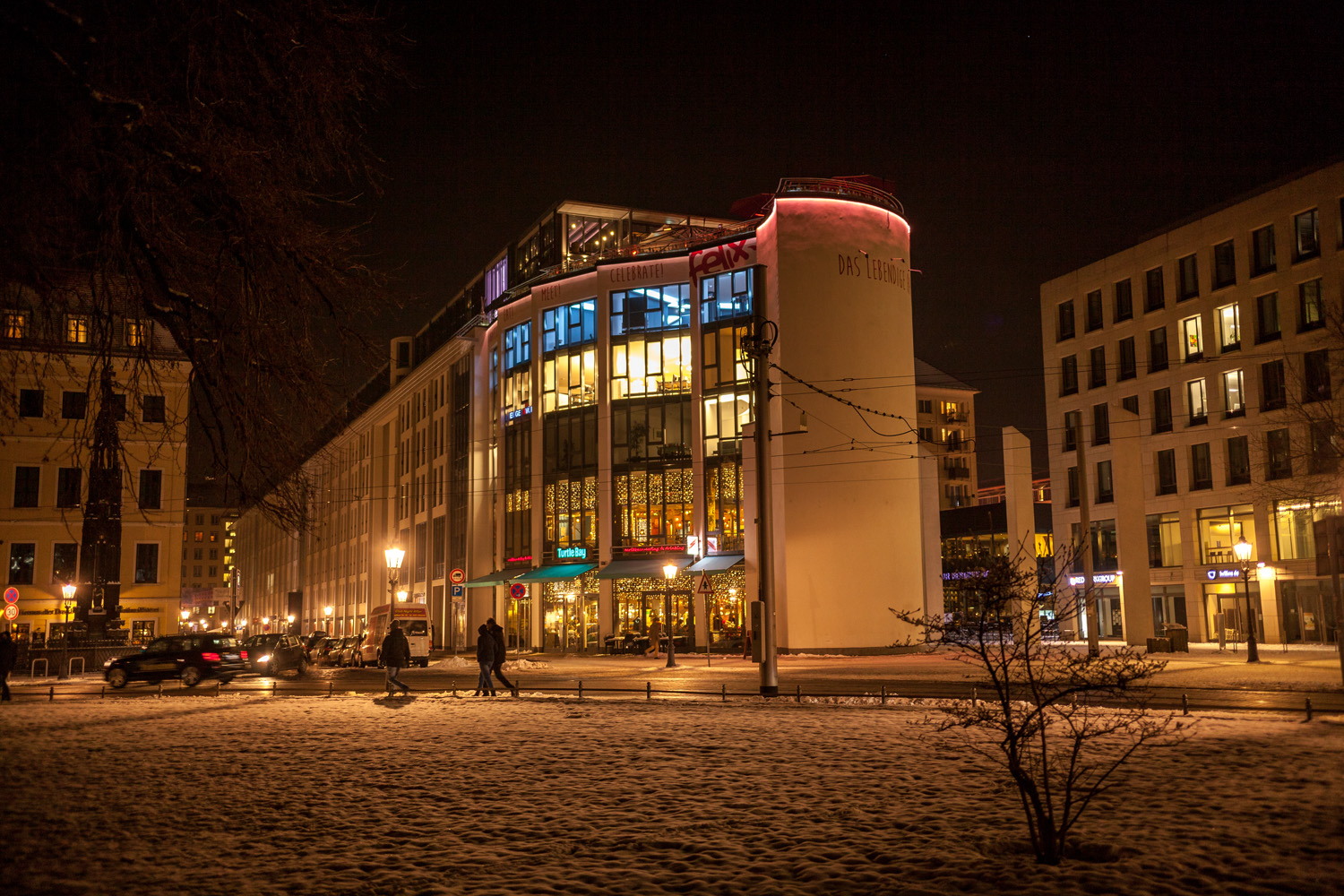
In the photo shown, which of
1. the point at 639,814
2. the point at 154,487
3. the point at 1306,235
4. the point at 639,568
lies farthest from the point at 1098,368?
the point at 639,814

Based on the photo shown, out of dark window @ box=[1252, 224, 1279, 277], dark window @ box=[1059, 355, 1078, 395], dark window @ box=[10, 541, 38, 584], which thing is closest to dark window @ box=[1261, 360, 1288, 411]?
dark window @ box=[1252, 224, 1279, 277]

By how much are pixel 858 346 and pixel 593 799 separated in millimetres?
39694

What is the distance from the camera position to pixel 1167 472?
54.3m

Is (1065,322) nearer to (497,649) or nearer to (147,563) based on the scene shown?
(497,649)

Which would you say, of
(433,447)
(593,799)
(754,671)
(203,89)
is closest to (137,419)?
(203,89)

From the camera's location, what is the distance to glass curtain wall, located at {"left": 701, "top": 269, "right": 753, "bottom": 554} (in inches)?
1955

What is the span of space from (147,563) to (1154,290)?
56.2 meters

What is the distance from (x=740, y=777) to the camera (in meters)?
11.0

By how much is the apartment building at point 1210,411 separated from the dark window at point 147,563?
4736 cm

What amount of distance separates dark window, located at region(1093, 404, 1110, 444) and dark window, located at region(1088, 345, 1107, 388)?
1.29m

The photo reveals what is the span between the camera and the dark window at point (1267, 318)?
158ft

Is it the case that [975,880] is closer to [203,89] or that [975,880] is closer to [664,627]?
[203,89]

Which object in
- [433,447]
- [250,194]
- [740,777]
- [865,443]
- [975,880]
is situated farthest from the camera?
[433,447]

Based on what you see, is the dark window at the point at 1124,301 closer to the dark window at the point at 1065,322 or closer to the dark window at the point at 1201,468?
the dark window at the point at 1065,322
